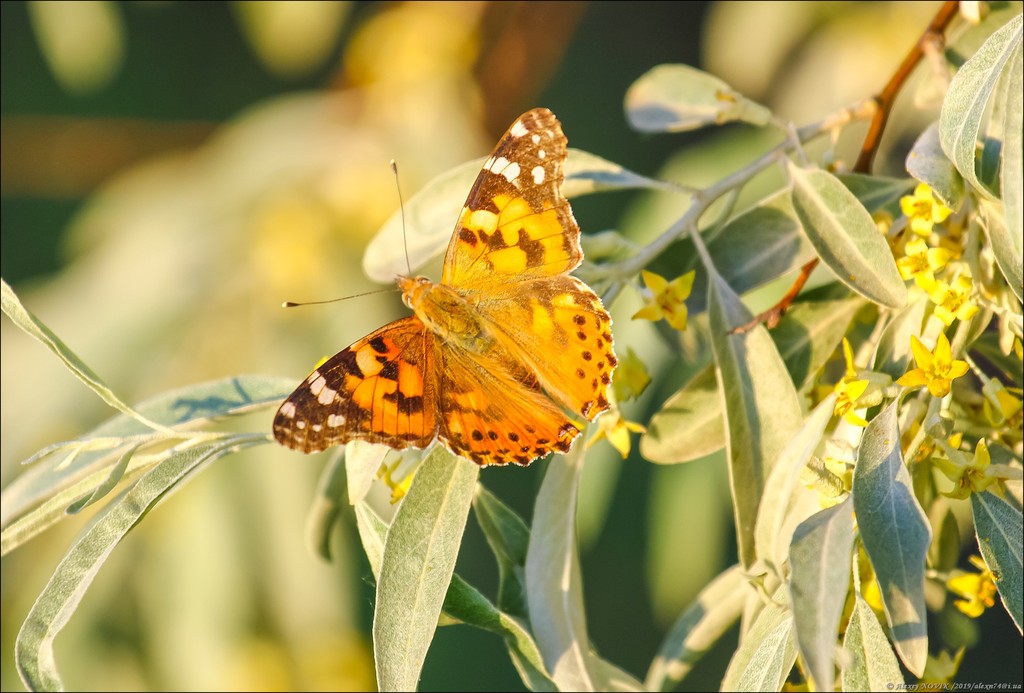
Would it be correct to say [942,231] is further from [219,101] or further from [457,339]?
[219,101]

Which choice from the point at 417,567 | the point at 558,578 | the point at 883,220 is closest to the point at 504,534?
the point at 558,578

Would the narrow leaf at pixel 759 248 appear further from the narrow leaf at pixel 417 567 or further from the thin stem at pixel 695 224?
the narrow leaf at pixel 417 567

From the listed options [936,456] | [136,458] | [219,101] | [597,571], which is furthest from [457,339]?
[219,101]

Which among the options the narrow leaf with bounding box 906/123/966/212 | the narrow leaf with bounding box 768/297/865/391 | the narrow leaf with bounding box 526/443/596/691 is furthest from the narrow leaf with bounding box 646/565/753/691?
the narrow leaf with bounding box 906/123/966/212

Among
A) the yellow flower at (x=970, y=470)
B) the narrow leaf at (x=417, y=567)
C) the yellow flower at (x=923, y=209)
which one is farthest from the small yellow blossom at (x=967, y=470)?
the narrow leaf at (x=417, y=567)

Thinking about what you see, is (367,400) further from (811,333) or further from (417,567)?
(811,333)

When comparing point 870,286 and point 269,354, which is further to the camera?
point 269,354

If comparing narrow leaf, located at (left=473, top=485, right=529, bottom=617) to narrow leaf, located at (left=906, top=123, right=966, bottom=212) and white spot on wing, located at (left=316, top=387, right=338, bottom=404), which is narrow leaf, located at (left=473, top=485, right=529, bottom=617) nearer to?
white spot on wing, located at (left=316, top=387, right=338, bottom=404)
